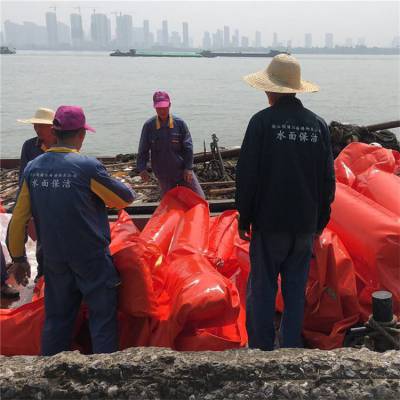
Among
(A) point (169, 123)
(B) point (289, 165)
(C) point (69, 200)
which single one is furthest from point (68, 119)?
(A) point (169, 123)

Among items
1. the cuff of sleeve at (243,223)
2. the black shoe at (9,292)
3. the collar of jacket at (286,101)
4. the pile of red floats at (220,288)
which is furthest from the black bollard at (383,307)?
the black shoe at (9,292)

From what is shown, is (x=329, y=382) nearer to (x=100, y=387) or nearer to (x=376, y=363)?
(x=376, y=363)

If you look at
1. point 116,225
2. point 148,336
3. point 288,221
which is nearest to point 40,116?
point 116,225

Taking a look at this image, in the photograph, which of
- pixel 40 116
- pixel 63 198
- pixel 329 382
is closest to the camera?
pixel 329 382

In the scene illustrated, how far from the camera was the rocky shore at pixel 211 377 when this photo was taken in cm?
174

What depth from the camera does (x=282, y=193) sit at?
2.82 meters

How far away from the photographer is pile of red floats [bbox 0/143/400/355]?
298cm

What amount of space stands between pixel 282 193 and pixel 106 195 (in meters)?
1.02

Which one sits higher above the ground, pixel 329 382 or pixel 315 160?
pixel 315 160

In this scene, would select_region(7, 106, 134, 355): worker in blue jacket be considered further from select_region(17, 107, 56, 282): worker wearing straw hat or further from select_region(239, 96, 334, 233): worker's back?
select_region(17, 107, 56, 282): worker wearing straw hat

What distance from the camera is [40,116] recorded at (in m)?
4.21

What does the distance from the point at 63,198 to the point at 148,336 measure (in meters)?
1.04

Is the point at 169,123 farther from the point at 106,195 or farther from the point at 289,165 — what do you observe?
the point at 289,165

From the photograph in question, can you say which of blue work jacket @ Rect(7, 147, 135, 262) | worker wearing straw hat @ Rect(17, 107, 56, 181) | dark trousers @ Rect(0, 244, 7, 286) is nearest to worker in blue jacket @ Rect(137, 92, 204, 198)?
worker wearing straw hat @ Rect(17, 107, 56, 181)
